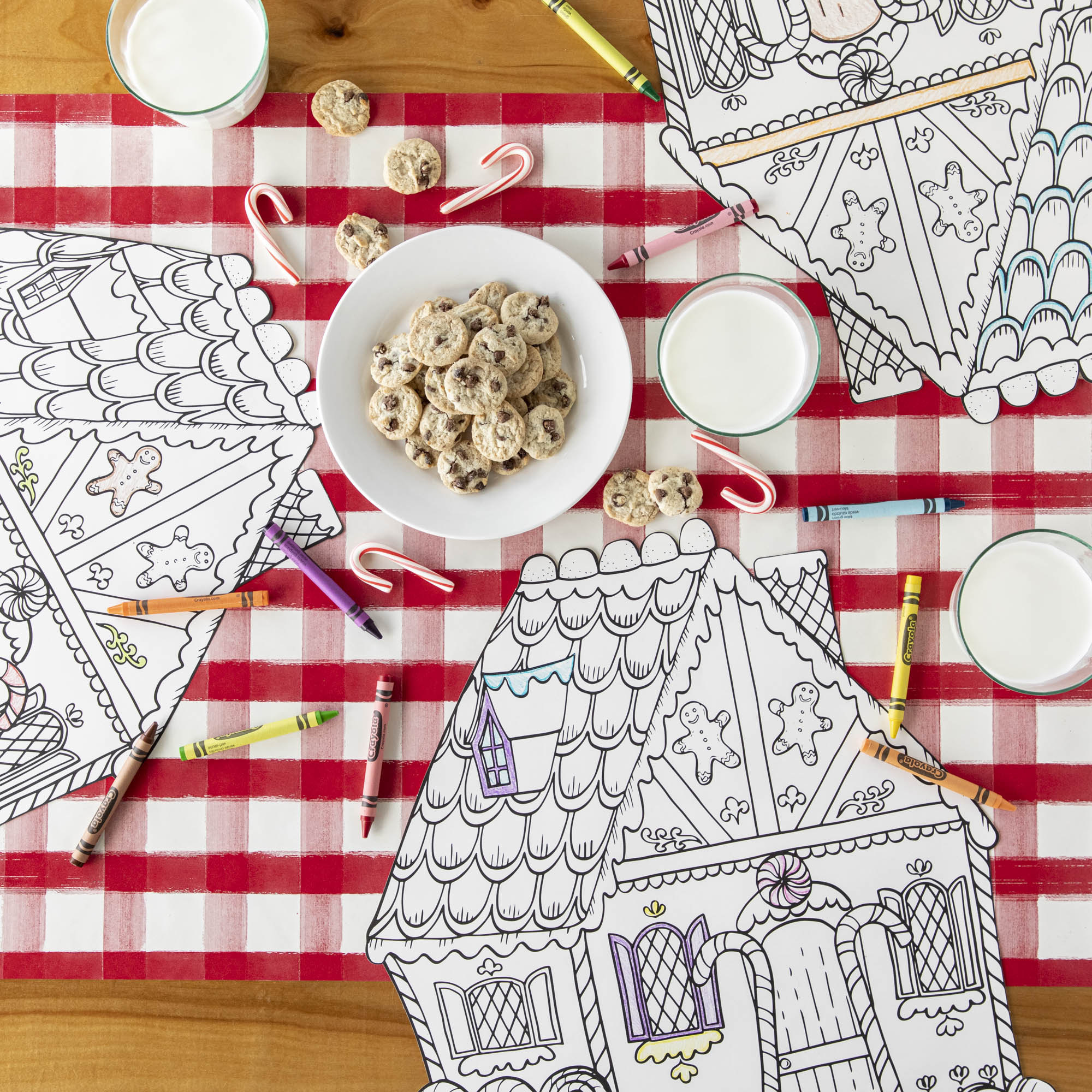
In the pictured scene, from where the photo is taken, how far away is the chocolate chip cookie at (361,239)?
3.89ft

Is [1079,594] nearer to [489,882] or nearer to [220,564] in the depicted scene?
[489,882]

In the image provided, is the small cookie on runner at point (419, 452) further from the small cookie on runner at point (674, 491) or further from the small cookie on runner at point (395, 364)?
the small cookie on runner at point (674, 491)

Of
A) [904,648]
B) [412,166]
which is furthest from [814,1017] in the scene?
[412,166]

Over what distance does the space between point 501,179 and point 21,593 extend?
1046 millimetres

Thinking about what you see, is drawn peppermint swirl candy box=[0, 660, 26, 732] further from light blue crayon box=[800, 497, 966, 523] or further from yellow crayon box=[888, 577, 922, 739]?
yellow crayon box=[888, 577, 922, 739]

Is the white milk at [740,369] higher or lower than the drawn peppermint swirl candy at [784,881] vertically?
higher

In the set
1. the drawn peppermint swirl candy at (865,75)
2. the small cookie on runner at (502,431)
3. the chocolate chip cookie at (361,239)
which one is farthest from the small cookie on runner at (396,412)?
the drawn peppermint swirl candy at (865,75)

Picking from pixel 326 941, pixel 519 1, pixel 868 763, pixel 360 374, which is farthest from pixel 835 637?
pixel 519 1

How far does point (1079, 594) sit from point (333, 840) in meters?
1.27

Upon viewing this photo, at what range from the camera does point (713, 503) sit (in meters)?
1.23

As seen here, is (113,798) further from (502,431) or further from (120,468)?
(502,431)

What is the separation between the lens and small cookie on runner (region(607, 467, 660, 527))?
47.3 inches

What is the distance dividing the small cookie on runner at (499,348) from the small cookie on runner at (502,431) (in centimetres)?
6

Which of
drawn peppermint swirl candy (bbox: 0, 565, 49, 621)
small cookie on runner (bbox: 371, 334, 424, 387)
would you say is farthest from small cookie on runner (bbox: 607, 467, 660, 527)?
drawn peppermint swirl candy (bbox: 0, 565, 49, 621)
